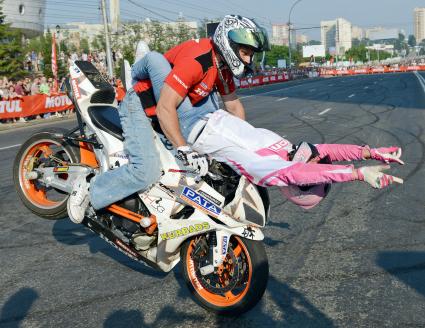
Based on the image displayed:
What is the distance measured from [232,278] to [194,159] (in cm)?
87

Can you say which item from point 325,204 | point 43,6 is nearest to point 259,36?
point 325,204

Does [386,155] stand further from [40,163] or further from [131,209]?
[40,163]

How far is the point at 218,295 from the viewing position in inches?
153

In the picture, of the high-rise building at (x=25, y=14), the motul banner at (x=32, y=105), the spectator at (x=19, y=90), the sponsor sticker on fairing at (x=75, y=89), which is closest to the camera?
the sponsor sticker on fairing at (x=75, y=89)

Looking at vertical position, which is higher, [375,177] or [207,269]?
[375,177]

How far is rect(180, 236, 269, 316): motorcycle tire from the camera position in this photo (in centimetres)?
358

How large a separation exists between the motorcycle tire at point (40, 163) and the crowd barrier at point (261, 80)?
36594 mm

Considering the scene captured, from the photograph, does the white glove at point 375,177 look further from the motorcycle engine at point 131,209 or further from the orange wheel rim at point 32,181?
the orange wheel rim at point 32,181

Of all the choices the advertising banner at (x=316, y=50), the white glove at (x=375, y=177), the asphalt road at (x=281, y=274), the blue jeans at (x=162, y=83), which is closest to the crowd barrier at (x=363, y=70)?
the advertising banner at (x=316, y=50)

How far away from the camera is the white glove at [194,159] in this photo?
363cm

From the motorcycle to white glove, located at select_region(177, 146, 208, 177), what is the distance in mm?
132

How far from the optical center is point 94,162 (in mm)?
4879

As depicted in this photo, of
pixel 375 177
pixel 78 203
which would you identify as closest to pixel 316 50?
pixel 78 203

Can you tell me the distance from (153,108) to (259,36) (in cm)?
97
